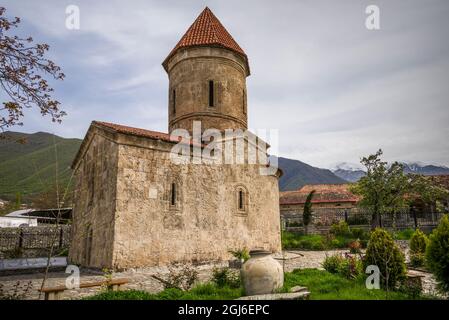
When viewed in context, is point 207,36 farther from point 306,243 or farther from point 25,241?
point 25,241

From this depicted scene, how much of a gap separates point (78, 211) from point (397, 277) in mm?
11490

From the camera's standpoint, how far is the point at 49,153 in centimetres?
7331

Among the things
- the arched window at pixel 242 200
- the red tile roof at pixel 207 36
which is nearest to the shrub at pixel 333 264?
the arched window at pixel 242 200

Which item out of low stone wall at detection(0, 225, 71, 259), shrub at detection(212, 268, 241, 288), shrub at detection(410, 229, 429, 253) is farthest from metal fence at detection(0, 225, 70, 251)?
shrub at detection(410, 229, 429, 253)

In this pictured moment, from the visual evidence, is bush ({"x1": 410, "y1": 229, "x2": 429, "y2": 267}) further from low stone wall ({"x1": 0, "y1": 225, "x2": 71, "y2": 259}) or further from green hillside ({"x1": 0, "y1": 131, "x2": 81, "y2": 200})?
green hillside ({"x1": 0, "y1": 131, "x2": 81, "y2": 200})

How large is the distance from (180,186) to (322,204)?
76.3ft

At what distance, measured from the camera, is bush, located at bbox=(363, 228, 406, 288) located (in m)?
7.11

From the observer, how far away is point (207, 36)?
14.3 metres

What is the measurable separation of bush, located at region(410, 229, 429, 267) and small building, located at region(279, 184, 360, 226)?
13906 mm

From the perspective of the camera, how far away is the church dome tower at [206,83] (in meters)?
13.6

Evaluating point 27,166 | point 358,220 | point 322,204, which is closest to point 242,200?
point 358,220

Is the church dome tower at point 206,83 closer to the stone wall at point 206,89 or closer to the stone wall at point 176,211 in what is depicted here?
the stone wall at point 206,89

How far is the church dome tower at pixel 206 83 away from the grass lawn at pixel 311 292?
7.93 m
